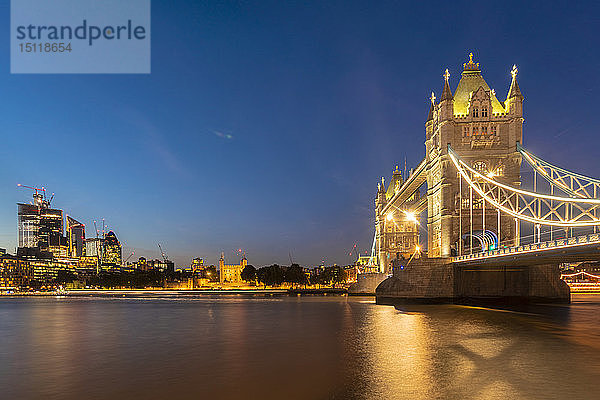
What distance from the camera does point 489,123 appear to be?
62906 millimetres

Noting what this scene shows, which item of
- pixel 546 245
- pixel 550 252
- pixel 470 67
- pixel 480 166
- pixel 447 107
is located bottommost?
pixel 550 252

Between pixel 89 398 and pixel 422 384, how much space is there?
12.5 m

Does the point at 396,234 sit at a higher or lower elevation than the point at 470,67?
lower

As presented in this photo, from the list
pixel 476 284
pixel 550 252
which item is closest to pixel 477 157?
pixel 476 284

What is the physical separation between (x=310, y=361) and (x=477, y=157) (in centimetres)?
4916

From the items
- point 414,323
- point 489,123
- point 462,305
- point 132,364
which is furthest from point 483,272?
point 132,364

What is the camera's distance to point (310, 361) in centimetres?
2261

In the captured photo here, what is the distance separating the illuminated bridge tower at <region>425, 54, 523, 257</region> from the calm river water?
23749 millimetres

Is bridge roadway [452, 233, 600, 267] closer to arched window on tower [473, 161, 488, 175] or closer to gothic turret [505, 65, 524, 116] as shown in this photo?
arched window on tower [473, 161, 488, 175]

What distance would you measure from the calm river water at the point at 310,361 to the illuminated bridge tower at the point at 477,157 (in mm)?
23749

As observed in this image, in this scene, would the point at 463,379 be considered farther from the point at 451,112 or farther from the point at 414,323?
the point at 451,112

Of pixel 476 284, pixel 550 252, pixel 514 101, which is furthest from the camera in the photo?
pixel 514 101

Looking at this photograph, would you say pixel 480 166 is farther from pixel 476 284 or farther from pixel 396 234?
pixel 396 234

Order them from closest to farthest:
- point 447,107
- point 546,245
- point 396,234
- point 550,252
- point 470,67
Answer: point 550,252, point 546,245, point 447,107, point 470,67, point 396,234
